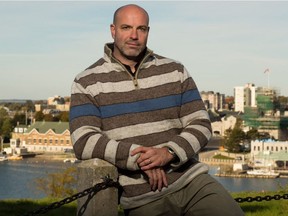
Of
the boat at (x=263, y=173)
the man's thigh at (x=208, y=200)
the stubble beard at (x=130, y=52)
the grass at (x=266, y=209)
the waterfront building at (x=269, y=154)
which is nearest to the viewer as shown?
the man's thigh at (x=208, y=200)

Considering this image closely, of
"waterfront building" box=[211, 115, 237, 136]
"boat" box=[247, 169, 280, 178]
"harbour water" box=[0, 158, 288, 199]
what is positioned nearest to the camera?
"harbour water" box=[0, 158, 288, 199]

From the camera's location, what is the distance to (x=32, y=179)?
25344 mm

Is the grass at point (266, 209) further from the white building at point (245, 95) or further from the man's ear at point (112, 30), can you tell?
the white building at point (245, 95)

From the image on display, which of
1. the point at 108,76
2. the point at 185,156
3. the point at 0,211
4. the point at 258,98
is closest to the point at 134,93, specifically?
the point at 108,76

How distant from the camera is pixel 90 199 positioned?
5.24ft

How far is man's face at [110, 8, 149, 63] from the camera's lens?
1.63 metres

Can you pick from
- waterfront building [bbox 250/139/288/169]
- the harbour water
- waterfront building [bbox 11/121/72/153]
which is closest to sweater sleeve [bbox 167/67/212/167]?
the harbour water

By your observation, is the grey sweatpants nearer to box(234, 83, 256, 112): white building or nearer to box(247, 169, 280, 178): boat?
box(247, 169, 280, 178): boat

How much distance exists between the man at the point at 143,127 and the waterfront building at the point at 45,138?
39578 millimetres

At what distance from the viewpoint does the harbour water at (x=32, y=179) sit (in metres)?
21.3

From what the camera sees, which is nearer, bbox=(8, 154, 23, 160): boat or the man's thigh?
the man's thigh

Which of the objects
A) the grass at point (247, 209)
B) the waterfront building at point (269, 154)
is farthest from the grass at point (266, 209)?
the waterfront building at point (269, 154)

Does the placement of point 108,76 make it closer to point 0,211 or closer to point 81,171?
point 81,171

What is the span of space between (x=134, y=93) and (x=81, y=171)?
211 millimetres
